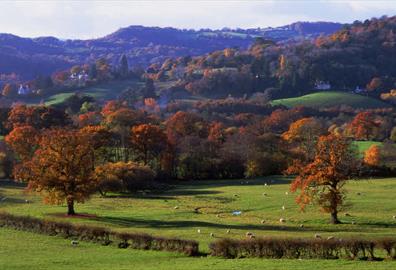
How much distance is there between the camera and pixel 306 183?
55.4 m

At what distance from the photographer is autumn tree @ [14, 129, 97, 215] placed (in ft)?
200

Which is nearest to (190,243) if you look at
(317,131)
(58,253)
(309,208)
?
(58,253)

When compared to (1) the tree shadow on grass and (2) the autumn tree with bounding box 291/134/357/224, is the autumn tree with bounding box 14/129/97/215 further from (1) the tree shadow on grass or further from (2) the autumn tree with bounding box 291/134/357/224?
(2) the autumn tree with bounding box 291/134/357/224

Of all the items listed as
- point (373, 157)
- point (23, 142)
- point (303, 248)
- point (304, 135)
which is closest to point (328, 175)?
point (303, 248)

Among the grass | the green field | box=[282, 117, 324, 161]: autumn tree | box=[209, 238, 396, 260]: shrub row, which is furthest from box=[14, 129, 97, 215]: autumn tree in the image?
box=[282, 117, 324, 161]: autumn tree

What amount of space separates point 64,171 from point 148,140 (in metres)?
45.4

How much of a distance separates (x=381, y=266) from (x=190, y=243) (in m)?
12.3

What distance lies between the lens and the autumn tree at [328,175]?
54438mm

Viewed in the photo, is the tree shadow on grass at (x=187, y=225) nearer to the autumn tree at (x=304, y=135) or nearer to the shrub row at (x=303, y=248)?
the shrub row at (x=303, y=248)

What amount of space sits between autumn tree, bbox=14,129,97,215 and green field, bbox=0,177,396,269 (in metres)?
2.28

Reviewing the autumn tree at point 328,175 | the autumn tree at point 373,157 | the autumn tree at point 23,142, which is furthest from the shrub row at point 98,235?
the autumn tree at point 373,157

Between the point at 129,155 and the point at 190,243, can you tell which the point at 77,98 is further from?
the point at 190,243

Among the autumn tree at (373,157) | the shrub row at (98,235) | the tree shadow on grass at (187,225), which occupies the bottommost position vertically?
the autumn tree at (373,157)

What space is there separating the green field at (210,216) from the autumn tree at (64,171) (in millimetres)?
2277
